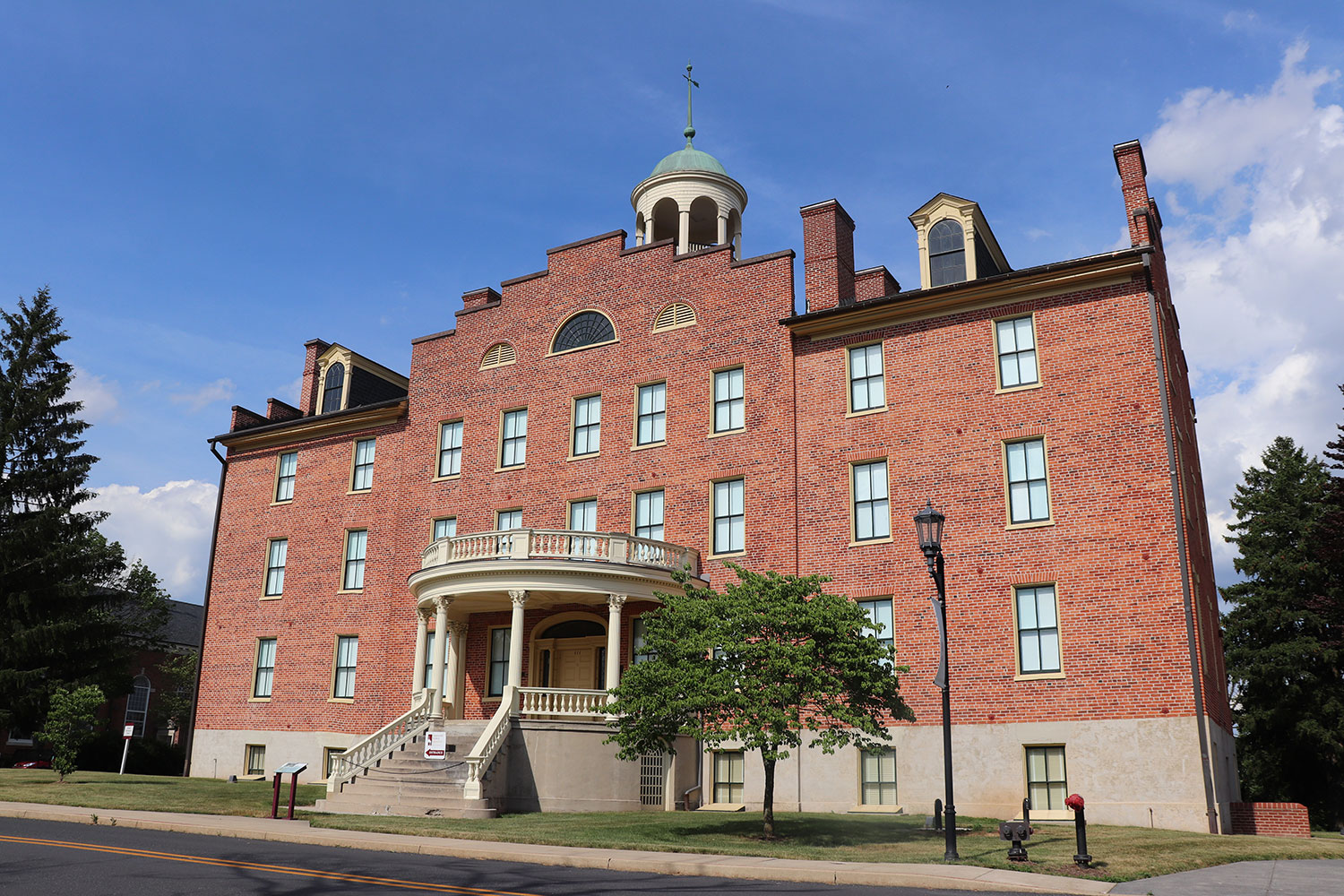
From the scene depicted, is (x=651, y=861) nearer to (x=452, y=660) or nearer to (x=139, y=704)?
(x=452, y=660)

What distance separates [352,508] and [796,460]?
53.2 feet

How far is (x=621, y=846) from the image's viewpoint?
53.9ft

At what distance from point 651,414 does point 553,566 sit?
6.31 m

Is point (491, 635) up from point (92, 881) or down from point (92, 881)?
up

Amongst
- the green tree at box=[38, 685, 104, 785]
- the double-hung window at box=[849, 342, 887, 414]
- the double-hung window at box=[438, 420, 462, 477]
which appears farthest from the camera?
the double-hung window at box=[438, 420, 462, 477]

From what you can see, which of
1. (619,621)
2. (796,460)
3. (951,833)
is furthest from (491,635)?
(951,833)

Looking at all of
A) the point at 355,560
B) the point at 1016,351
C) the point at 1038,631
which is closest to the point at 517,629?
the point at 355,560

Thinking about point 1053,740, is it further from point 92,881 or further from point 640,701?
point 92,881

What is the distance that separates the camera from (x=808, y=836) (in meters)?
18.7

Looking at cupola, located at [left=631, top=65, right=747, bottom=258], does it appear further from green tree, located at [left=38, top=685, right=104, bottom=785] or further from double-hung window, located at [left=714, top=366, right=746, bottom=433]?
green tree, located at [left=38, top=685, right=104, bottom=785]

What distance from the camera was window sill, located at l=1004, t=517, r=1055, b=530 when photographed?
77.7 feet

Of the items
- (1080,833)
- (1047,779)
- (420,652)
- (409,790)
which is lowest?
(409,790)

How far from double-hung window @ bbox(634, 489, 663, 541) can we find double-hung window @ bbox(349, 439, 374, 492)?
10.8 metres

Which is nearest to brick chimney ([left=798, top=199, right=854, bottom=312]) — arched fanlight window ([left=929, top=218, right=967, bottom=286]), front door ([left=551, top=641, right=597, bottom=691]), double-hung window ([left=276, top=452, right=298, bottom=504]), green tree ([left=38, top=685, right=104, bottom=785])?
arched fanlight window ([left=929, top=218, right=967, bottom=286])
